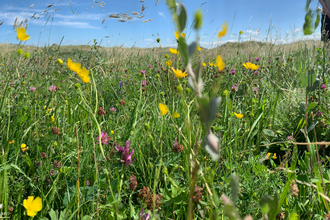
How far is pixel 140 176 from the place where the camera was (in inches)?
48.0

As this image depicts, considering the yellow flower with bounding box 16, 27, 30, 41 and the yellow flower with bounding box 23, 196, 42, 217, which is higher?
the yellow flower with bounding box 16, 27, 30, 41

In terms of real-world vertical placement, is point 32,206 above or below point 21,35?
below

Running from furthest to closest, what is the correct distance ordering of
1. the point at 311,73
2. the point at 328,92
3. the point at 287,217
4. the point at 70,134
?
the point at 328,92 → the point at 70,134 → the point at 287,217 → the point at 311,73

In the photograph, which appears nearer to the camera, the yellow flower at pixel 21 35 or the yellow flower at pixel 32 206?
the yellow flower at pixel 32 206

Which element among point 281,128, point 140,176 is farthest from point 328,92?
point 140,176

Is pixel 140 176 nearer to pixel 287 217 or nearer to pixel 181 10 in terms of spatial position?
pixel 287 217

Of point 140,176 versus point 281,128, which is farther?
point 281,128

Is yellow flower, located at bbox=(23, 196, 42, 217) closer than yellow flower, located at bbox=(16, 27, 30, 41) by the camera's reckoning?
Yes

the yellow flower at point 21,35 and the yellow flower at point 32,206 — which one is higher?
the yellow flower at point 21,35

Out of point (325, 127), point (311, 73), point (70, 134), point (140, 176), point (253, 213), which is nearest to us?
point (311, 73)

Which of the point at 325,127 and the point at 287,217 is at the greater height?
the point at 325,127

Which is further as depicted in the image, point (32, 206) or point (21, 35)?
point (21, 35)

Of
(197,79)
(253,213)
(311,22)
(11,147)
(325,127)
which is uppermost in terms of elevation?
(311,22)

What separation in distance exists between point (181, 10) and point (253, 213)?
103 centimetres
